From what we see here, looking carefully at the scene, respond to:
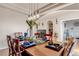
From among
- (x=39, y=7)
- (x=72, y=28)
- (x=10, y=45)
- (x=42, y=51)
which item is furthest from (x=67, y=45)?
(x=10, y=45)

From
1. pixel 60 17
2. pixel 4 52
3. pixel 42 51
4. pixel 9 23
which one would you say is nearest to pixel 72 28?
pixel 60 17

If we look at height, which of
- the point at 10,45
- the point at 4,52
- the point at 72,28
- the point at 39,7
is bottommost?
the point at 4,52

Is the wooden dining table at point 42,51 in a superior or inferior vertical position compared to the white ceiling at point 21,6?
inferior

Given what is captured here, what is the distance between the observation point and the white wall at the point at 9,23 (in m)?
1.59

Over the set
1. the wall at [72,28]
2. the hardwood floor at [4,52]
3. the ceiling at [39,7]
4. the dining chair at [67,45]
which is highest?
the ceiling at [39,7]

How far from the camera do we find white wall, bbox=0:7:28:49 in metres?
1.59

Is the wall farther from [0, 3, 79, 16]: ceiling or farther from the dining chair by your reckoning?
[0, 3, 79, 16]: ceiling

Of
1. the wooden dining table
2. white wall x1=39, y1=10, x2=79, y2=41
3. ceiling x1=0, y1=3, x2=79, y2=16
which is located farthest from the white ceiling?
the wooden dining table

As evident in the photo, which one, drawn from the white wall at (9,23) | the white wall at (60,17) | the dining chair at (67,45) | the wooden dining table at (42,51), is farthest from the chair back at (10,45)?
the dining chair at (67,45)

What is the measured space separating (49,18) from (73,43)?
548 mm

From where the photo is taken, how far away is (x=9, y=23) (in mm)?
1634

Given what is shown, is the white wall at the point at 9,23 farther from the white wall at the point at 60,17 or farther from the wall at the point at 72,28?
the wall at the point at 72,28

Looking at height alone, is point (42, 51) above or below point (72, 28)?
below

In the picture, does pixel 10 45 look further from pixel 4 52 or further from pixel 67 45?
pixel 67 45
